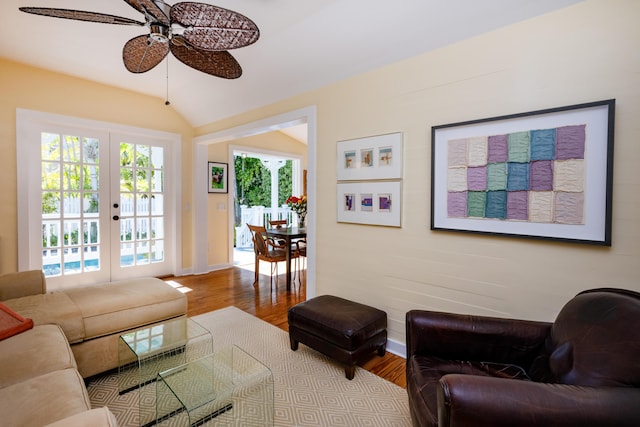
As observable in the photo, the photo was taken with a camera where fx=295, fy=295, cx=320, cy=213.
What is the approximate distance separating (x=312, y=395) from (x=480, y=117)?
2150mm

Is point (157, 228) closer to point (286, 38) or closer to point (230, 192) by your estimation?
point (230, 192)

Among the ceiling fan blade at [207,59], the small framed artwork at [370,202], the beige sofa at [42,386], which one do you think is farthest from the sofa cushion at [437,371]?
the ceiling fan blade at [207,59]

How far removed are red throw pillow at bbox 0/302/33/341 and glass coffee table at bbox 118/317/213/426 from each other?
19.6 inches

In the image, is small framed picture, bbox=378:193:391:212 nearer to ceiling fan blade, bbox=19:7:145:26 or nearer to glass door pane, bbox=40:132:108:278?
ceiling fan blade, bbox=19:7:145:26

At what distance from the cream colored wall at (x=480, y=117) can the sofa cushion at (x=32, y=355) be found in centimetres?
203

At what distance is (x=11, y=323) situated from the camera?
5.57 feet

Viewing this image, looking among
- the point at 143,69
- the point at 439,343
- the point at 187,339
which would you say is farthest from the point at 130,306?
the point at 439,343

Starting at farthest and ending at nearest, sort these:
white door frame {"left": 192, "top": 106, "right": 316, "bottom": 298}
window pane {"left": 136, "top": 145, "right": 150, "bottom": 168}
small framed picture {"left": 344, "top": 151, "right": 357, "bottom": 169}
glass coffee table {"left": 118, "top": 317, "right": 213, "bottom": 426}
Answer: window pane {"left": 136, "top": 145, "right": 150, "bottom": 168} → white door frame {"left": 192, "top": 106, "right": 316, "bottom": 298} → small framed picture {"left": 344, "top": 151, "right": 357, "bottom": 169} → glass coffee table {"left": 118, "top": 317, "right": 213, "bottom": 426}

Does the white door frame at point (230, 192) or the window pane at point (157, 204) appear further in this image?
the window pane at point (157, 204)

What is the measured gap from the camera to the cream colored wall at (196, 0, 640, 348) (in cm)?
155

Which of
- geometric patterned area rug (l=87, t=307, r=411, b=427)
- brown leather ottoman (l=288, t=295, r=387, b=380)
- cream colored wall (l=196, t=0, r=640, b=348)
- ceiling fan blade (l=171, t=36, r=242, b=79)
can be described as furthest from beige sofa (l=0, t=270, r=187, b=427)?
ceiling fan blade (l=171, t=36, r=242, b=79)

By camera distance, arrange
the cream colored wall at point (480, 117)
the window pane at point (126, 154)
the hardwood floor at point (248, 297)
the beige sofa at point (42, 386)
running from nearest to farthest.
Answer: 1. the beige sofa at point (42, 386)
2. the cream colored wall at point (480, 117)
3. the hardwood floor at point (248, 297)
4. the window pane at point (126, 154)

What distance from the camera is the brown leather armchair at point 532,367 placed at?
97 cm

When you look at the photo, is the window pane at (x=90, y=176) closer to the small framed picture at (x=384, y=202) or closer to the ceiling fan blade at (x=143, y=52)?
the ceiling fan blade at (x=143, y=52)
